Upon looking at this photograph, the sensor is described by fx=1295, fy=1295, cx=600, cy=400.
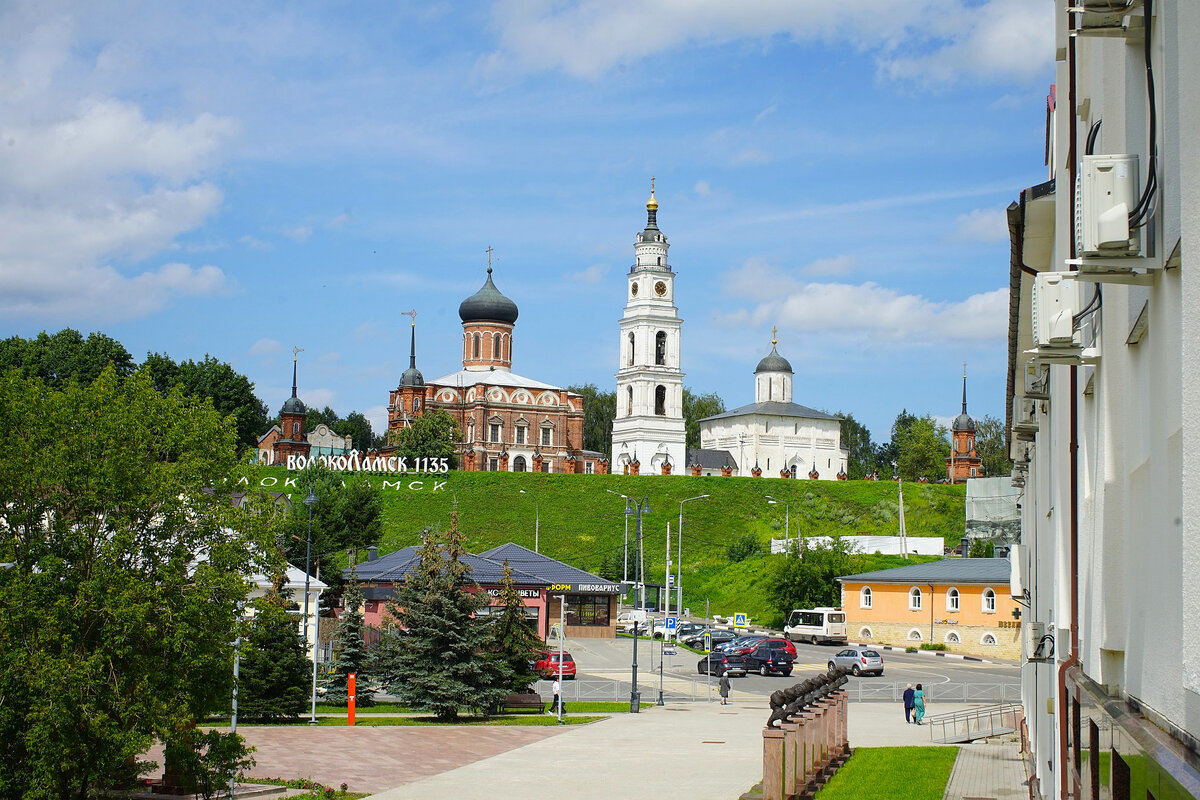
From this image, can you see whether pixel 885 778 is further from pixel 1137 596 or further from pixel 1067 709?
Answer: pixel 1137 596

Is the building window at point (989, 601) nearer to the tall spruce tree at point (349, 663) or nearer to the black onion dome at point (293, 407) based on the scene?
the tall spruce tree at point (349, 663)

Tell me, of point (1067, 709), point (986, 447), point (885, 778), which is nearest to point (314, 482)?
point (885, 778)

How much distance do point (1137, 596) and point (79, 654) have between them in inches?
553

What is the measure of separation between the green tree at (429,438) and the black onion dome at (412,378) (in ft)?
40.9

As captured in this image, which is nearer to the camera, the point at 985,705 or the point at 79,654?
the point at 79,654

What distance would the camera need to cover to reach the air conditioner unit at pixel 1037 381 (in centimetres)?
1338

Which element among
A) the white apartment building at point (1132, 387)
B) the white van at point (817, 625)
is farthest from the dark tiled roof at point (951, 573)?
the white apartment building at point (1132, 387)

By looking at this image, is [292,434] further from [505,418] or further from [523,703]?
[523,703]

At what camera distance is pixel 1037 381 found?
44.2ft

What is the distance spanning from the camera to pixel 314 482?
72688 millimetres

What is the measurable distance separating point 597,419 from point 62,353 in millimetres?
72699

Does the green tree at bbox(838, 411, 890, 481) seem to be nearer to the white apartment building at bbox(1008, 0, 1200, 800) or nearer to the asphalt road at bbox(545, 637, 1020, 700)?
the asphalt road at bbox(545, 637, 1020, 700)

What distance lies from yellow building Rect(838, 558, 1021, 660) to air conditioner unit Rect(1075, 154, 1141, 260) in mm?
51346

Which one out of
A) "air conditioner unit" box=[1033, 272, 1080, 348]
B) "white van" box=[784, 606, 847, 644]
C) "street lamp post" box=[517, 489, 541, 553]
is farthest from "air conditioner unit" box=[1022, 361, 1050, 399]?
"street lamp post" box=[517, 489, 541, 553]
